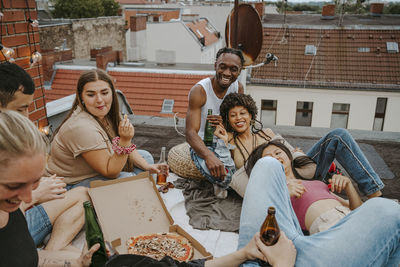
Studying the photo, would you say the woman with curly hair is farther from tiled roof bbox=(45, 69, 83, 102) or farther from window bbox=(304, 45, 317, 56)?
window bbox=(304, 45, 317, 56)

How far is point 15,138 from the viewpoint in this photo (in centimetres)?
107

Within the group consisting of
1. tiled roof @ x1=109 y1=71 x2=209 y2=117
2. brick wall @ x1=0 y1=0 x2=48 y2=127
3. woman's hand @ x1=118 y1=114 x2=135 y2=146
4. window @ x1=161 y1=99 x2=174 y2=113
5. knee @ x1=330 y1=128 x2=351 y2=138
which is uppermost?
brick wall @ x1=0 y1=0 x2=48 y2=127

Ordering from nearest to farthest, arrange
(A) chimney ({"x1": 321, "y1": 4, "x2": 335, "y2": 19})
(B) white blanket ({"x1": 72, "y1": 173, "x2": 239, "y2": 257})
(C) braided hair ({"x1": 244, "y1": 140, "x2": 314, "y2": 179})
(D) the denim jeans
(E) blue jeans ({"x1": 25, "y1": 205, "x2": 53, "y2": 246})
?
(E) blue jeans ({"x1": 25, "y1": 205, "x2": 53, "y2": 246}) < (B) white blanket ({"x1": 72, "y1": 173, "x2": 239, "y2": 257}) < (C) braided hair ({"x1": 244, "y1": 140, "x2": 314, "y2": 179}) < (D) the denim jeans < (A) chimney ({"x1": 321, "y1": 4, "x2": 335, "y2": 19})

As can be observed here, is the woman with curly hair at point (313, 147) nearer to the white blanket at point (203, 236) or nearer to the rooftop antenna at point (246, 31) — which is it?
the white blanket at point (203, 236)

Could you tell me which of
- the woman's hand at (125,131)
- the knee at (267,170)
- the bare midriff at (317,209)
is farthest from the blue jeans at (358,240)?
the woman's hand at (125,131)

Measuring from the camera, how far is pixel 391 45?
13578mm

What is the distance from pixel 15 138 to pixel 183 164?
93.3 inches

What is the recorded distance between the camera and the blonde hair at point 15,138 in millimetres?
1056

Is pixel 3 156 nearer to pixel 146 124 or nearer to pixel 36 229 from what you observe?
pixel 36 229

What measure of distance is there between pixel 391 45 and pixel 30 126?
15.5 metres

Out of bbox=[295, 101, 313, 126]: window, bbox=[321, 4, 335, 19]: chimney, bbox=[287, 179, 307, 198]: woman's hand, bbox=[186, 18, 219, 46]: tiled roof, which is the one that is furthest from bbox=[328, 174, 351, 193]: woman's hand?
bbox=[186, 18, 219, 46]: tiled roof

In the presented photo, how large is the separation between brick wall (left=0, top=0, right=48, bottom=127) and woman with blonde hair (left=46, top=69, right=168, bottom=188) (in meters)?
0.99

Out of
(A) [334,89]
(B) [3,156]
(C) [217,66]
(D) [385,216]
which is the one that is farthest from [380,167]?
(A) [334,89]

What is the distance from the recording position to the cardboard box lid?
7.37 feet
